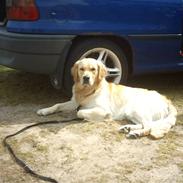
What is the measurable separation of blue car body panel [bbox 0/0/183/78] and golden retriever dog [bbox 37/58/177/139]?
52 centimetres

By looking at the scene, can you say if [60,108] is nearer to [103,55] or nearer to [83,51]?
[83,51]

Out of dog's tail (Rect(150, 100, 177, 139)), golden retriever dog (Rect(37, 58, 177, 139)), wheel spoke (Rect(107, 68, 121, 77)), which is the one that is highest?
wheel spoke (Rect(107, 68, 121, 77))

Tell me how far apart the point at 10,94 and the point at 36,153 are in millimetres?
2108

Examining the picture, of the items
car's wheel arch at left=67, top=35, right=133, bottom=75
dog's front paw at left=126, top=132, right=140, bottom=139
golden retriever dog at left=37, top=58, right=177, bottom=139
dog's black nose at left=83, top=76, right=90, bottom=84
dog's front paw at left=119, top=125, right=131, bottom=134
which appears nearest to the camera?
dog's front paw at left=126, top=132, right=140, bottom=139

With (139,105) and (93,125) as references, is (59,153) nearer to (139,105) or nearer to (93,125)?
(93,125)

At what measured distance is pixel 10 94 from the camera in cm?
624

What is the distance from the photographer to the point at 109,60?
591 cm

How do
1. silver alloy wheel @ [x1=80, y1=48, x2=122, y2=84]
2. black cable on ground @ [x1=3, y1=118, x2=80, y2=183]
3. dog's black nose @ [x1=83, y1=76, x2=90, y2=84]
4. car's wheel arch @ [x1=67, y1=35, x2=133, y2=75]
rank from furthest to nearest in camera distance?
silver alloy wheel @ [x1=80, y1=48, x2=122, y2=84]
car's wheel arch @ [x1=67, y1=35, x2=133, y2=75]
dog's black nose @ [x1=83, y1=76, x2=90, y2=84]
black cable on ground @ [x1=3, y1=118, x2=80, y2=183]

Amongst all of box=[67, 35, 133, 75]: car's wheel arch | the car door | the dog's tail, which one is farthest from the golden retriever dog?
the car door

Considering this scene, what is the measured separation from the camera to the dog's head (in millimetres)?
5160

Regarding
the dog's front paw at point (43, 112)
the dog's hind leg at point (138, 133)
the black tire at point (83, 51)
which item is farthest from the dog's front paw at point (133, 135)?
the black tire at point (83, 51)

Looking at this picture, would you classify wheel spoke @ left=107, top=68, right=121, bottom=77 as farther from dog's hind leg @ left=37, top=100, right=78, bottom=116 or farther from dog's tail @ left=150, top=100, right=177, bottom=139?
dog's tail @ left=150, top=100, right=177, bottom=139

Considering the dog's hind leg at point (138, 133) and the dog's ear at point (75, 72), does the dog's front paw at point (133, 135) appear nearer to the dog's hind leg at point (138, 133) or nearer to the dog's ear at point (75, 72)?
the dog's hind leg at point (138, 133)

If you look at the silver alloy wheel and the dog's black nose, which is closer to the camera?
the dog's black nose
